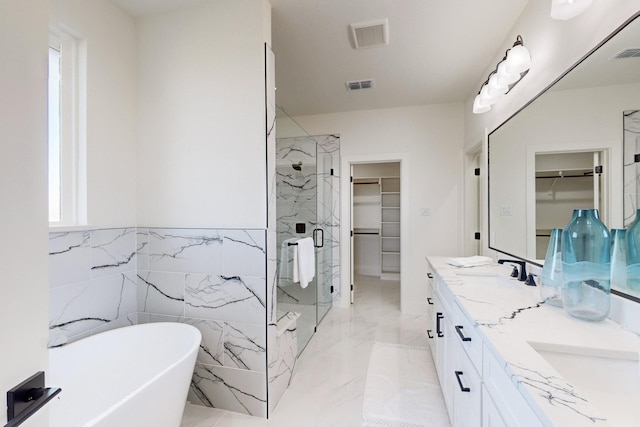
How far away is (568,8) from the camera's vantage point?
1.17 meters

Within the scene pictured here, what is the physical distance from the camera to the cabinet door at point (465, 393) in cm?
102

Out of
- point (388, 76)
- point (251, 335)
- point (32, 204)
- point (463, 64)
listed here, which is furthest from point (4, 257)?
point (463, 64)

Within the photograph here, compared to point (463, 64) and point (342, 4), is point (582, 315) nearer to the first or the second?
point (342, 4)

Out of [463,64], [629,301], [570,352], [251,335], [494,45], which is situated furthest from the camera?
[463,64]

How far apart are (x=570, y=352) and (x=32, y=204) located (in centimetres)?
148

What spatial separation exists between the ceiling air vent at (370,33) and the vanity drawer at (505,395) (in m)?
2.11

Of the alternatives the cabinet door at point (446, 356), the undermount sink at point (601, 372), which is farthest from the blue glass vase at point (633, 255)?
the cabinet door at point (446, 356)

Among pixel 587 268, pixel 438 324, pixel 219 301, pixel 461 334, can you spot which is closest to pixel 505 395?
Result: pixel 461 334

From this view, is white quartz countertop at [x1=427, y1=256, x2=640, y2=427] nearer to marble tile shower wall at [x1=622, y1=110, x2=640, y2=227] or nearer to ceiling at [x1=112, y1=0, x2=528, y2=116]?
marble tile shower wall at [x1=622, y1=110, x2=640, y2=227]

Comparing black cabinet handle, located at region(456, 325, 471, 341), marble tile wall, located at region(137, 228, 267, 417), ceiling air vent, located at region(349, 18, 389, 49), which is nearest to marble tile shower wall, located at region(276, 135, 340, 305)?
marble tile wall, located at region(137, 228, 267, 417)

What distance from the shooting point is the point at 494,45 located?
2.18 m

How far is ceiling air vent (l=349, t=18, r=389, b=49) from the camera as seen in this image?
1.94 metres

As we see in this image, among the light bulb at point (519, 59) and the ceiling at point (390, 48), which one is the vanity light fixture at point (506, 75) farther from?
the ceiling at point (390, 48)

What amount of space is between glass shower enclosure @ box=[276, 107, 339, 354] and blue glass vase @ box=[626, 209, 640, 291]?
5.93 feet
